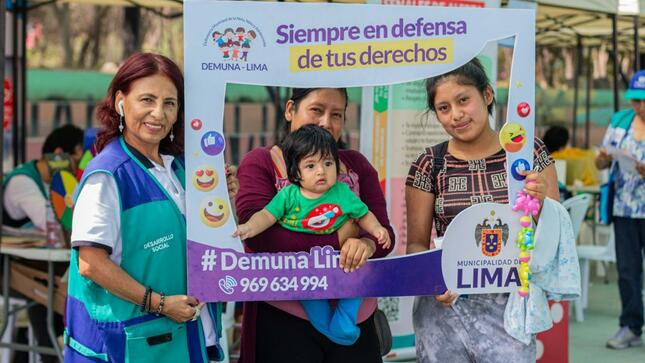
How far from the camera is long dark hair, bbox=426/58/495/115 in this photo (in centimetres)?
286

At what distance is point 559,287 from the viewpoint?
9.75 ft

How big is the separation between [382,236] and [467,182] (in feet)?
1.12

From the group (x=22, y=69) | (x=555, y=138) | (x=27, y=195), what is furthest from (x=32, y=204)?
(x=555, y=138)

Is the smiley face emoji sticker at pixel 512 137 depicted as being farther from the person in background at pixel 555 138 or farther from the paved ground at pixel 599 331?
the person in background at pixel 555 138

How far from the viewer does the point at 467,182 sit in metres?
2.91

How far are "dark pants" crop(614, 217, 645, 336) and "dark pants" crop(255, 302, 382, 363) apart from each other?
3.85 m

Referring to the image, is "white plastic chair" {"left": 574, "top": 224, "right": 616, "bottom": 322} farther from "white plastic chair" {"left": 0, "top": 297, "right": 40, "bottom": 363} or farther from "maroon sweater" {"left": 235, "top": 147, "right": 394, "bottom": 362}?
"maroon sweater" {"left": 235, "top": 147, "right": 394, "bottom": 362}

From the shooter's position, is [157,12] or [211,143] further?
[157,12]

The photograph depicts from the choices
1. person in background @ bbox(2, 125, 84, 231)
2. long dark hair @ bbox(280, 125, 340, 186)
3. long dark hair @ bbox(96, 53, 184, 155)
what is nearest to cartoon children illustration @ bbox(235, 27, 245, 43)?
long dark hair @ bbox(96, 53, 184, 155)

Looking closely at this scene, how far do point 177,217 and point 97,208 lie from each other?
0.81ft

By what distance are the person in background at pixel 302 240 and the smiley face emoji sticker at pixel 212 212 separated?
68 millimetres

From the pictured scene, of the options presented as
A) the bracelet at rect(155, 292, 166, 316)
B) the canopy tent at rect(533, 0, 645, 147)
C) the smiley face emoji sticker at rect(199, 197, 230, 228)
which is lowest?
the bracelet at rect(155, 292, 166, 316)

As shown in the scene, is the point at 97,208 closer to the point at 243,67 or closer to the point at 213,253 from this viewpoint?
the point at 213,253

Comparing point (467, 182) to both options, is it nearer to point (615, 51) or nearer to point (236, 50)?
point (236, 50)
